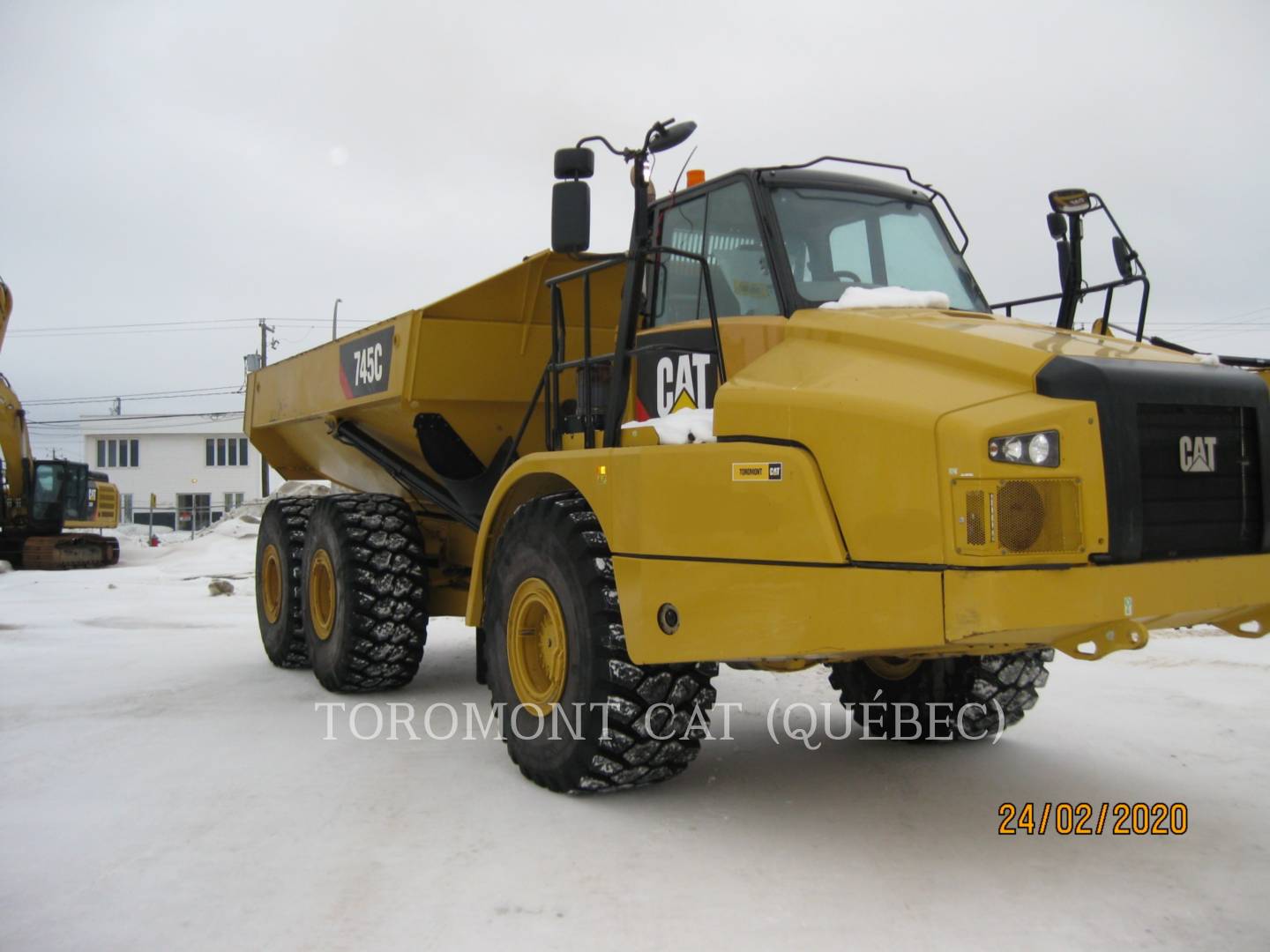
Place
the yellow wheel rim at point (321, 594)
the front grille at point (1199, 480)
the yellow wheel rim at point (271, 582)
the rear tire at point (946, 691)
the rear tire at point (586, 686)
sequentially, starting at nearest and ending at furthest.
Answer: the front grille at point (1199, 480)
the rear tire at point (586, 686)
the rear tire at point (946, 691)
the yellow wheel rim at point (321, 594)
the yellow wheel rim at point (271, 582)

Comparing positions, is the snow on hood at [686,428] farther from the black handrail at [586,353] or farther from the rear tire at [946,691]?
the rear tire at [946,691]

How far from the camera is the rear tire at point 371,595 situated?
7633 millimetres

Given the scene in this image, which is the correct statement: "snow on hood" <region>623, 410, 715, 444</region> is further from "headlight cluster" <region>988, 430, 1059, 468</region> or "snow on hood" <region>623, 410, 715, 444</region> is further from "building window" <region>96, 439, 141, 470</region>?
"building window" <region>96, 439, 141, 470</region>

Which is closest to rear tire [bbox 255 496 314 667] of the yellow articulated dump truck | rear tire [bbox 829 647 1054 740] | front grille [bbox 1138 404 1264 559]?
the yellow articulated dump truck

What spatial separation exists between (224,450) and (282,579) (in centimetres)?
5821

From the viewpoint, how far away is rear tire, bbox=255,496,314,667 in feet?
29.2

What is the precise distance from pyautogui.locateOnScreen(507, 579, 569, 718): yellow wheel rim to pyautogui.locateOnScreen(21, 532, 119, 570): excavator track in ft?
68.5

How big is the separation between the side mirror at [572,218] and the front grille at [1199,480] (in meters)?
2.23

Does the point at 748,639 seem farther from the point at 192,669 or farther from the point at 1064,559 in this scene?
the point at 192,669

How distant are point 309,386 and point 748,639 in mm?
5635

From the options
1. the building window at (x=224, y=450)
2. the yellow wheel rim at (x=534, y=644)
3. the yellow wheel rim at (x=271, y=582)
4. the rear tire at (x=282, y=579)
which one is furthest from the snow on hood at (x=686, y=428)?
the building window at (x=224, y=450)

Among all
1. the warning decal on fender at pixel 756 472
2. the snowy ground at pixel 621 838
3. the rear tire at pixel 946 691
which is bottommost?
the snowy ground at pixel 621 838

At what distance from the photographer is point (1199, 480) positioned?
4.05 meters

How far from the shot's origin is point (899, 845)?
453 centimetres
